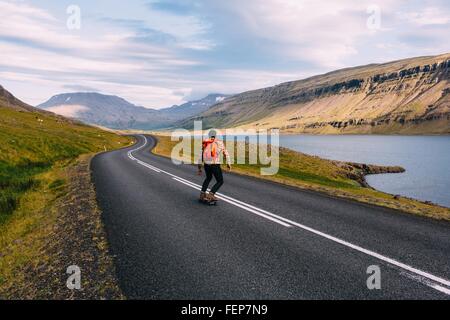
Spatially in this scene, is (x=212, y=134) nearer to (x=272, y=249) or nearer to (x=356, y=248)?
(x=272, y=249)

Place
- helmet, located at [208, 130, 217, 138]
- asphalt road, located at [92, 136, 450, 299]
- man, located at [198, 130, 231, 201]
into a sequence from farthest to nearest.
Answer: man, located at [198, 130, 231, 201], helmet, located at [208, 130, 217, 138], asphalt road, located at [92, 136, 450, 299]

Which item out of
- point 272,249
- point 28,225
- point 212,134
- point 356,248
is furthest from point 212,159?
point 28,225

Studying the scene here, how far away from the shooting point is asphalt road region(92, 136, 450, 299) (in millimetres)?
6363

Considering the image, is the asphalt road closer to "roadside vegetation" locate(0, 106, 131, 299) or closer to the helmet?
"roadside vegetation" locate(0, 106, 131, 299)

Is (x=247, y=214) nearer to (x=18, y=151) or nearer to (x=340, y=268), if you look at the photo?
(x=340, y=268)

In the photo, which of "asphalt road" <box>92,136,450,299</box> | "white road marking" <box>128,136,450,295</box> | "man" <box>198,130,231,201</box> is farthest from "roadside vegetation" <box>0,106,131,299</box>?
"white road marking" <box>128,136,450,295</box>

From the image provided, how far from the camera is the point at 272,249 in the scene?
27.6 feet

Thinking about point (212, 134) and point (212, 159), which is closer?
point (212, 134)

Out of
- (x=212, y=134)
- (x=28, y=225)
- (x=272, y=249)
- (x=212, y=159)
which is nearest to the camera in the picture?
(x=272, y=249)

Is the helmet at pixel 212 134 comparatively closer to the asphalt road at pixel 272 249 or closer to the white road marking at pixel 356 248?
the asphalt road at pixel 272 249

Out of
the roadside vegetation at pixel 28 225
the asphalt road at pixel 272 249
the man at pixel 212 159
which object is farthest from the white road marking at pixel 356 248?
the roadside vegetation at pixel 28 225

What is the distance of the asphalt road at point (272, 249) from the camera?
20.9ft

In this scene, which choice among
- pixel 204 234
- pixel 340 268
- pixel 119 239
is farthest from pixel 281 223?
pixel 119 239
